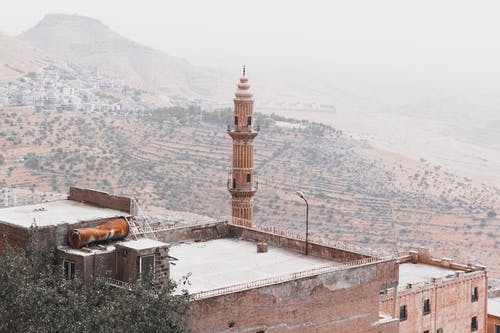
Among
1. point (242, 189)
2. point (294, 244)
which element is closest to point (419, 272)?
point (242, 189)

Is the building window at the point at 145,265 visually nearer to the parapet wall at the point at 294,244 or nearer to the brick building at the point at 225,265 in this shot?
the brick building at the point at 225,265

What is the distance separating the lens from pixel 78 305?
79.3 ft

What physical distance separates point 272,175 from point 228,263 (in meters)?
79.7

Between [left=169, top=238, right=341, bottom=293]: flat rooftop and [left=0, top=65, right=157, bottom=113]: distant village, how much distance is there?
96397 millimetres

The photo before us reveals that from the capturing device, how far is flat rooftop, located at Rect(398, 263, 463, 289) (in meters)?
43.5

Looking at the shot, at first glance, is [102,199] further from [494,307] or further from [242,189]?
[494,307]

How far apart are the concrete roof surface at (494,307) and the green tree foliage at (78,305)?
26930mm

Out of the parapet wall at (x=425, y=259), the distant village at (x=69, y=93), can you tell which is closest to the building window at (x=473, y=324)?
the parapet wall at (x=425, y=259)

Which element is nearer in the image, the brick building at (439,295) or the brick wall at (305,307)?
the brick wall at (305,307)

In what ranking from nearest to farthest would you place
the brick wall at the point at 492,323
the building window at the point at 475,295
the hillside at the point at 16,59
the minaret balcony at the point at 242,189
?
1. the minaret balcony at the point at 242,189
2. the building window at the point at 475,295
3. the brick wall at the point at 492,323
4. the hillside at the point at 16,59

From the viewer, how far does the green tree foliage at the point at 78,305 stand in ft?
78.0

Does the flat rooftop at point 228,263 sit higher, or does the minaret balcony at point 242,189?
the minaret balcony at point 242,189

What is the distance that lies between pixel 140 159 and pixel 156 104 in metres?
53.1

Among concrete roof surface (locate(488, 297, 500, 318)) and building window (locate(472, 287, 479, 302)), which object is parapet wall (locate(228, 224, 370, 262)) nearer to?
building window (locate(472, 287, 479, 302))
